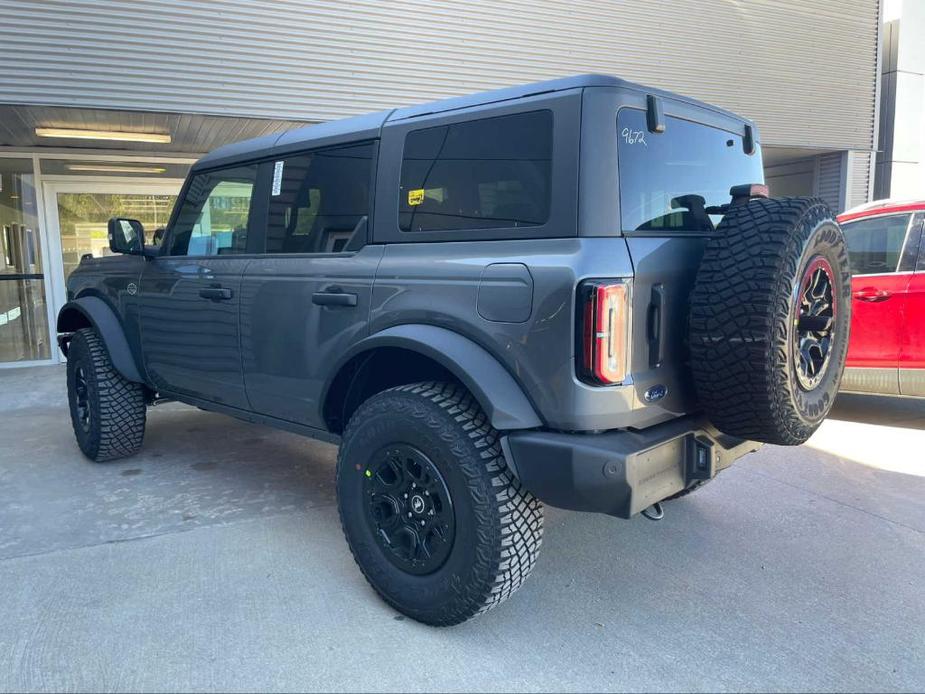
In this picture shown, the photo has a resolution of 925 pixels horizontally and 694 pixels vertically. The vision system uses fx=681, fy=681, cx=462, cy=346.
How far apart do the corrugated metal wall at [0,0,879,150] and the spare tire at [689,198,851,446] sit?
22.2 ft

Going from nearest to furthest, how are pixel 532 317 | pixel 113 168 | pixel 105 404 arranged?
pixel 532 317 < pixel 105 404 < pixel 113 168

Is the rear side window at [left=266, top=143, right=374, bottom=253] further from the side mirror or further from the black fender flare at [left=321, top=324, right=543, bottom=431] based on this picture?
the side mirror

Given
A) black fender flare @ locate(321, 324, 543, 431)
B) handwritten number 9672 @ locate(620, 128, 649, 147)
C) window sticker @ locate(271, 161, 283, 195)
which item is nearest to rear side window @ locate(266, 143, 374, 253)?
window sticker @ locate(271, 161, 283, 195)

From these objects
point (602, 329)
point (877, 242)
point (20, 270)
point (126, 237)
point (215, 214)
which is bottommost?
point (602, 329)

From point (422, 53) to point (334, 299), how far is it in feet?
22.2

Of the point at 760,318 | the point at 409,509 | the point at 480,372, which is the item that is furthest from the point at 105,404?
the point at 760,318

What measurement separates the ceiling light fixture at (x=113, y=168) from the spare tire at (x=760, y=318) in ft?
28.7

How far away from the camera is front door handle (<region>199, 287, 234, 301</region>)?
11.6 ft

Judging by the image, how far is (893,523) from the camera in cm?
359

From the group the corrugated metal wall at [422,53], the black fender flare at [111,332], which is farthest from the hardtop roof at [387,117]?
the corrugated metal wall at [422,53]

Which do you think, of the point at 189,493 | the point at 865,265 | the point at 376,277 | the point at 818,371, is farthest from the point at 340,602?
the point at 865,265

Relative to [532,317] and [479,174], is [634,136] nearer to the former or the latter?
[479,174]

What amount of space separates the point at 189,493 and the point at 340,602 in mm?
1720

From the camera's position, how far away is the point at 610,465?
216 centimetres
